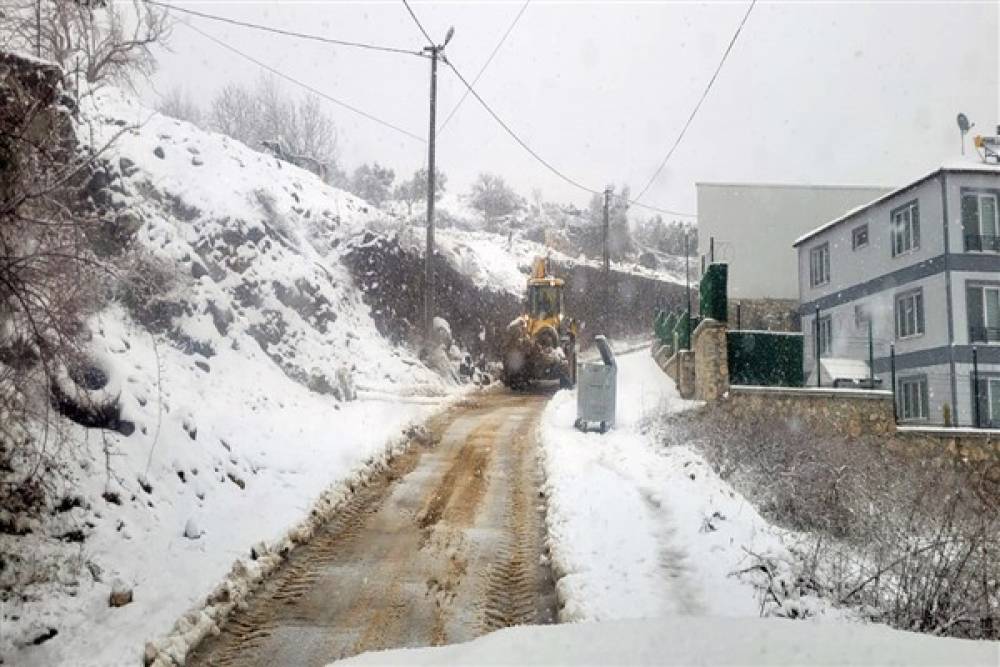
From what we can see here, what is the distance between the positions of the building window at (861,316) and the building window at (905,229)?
99.9 inches

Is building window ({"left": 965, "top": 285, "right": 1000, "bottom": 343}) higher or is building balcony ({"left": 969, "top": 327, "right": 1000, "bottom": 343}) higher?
building window ({"left": 965, "top": 285, "right": 1000, "bottom": 343})

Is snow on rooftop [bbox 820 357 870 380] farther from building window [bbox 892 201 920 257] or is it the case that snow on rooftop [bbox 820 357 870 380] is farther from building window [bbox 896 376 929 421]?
building window [bbox 892 201 920 257]

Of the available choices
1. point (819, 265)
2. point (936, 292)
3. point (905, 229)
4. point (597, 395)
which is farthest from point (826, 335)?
point (597, 395)

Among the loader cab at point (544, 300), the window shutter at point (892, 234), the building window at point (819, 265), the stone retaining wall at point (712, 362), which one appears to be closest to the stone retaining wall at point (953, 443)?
the stone retaining wall at point (712, 362)

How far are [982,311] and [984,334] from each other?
0.69 metres

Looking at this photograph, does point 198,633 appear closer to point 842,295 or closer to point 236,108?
point 842,295

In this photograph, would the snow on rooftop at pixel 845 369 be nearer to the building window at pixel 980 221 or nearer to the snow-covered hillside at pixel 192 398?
the building window at pixel 980 221

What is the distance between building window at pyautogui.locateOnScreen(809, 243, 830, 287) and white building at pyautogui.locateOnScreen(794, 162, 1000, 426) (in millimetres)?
3064

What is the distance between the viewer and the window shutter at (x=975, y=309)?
2244 centimetres

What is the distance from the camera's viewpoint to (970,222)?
2266 cm

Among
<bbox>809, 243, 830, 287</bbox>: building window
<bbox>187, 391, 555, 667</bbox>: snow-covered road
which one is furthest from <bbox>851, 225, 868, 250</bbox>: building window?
<bbox>187, 391, 555, 667</bbox>: snow-covered road

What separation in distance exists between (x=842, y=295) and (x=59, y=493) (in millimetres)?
28213

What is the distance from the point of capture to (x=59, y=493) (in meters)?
7.19

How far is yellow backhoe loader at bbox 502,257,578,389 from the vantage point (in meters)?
24.4
